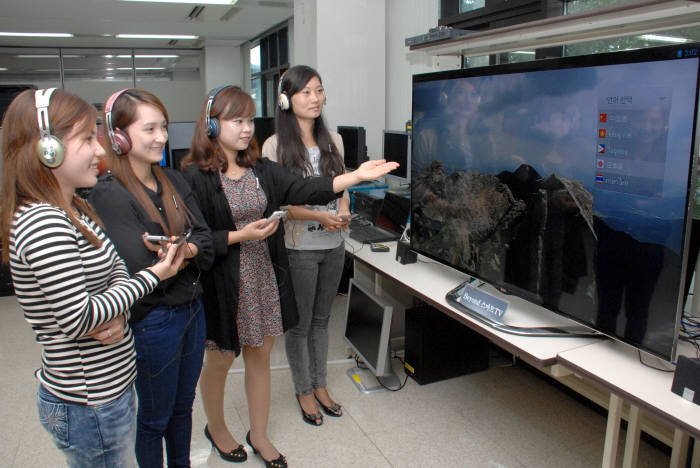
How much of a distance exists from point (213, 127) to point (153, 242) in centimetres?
51

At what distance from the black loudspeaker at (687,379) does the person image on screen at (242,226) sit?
100cm

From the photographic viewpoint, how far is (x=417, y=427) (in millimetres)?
2303

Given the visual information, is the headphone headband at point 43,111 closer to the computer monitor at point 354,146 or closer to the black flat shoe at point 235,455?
the black flat shoe at point 235,455

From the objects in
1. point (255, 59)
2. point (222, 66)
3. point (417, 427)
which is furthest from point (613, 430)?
point (222, 66)

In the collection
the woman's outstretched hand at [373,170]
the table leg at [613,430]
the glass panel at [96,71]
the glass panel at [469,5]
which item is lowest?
the table leg at [613,430]

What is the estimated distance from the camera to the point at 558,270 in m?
1.62

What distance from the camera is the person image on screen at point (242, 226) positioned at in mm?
1706

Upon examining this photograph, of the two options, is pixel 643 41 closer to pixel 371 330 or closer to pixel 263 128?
pixel 371 330

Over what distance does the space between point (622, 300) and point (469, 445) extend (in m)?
1.08

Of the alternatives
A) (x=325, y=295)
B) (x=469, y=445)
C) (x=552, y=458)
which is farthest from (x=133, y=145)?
(x=552, y=458)

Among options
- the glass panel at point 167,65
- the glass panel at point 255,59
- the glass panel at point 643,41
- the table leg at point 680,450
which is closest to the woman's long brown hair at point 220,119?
the glass panel at point 643,41

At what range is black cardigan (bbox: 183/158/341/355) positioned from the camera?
5.63 feet

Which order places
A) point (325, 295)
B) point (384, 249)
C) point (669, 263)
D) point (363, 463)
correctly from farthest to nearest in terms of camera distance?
point (384, 249) < point (325, 295) < point (363, 463) < point (669, 263)

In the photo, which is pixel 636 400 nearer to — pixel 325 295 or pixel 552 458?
pixel 552 458
